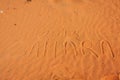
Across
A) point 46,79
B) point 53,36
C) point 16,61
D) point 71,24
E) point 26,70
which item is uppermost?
point 71,24

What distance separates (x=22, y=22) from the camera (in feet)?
17.1

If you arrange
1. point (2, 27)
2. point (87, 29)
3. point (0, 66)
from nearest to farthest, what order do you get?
point (0, 66)
point (87, 29)
point (2, 27)

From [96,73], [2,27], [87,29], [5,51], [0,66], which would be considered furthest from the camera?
[2,27]

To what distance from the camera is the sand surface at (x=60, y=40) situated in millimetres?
3781

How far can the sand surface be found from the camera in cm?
378

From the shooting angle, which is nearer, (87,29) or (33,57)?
(33,57)

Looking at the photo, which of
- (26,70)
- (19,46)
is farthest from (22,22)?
(26,70)

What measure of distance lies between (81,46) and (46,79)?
1.17m

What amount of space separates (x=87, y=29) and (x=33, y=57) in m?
1.62

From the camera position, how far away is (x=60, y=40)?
4477mm

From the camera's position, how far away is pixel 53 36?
4.61m

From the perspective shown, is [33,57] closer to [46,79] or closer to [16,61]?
[16,61]

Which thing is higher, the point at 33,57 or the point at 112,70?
the point at 33,57

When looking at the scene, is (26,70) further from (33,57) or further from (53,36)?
(53,36)
